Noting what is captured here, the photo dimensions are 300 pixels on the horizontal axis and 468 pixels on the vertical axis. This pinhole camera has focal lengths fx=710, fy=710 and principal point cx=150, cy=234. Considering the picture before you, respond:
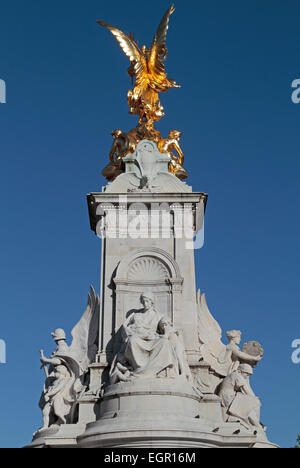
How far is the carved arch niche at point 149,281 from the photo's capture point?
1823cm

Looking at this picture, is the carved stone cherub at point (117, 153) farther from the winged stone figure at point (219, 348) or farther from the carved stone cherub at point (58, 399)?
the carved stone cherub at point (58, 399)

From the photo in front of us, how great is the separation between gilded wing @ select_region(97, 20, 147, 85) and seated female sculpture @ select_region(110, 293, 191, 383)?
8.14 meters

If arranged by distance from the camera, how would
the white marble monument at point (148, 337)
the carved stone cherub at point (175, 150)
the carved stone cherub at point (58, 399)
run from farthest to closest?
the carved stone cherub at point (175, 150)
the carved stone cherub at point (58, 399)
the white marble monument at point (148, 337)

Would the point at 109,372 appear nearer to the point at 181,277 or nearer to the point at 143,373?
the point at 143,373

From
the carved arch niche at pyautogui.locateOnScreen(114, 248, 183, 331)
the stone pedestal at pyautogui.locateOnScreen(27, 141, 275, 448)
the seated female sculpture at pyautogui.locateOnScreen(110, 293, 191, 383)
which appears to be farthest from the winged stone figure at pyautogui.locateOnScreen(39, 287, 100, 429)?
the seated female sculpture at pyautogui.locateOnScreen(110, 293, 191, 383)

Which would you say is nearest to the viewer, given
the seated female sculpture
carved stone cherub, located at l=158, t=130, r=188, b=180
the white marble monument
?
the white marble monument

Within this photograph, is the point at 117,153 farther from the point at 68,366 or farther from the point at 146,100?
the point at 68,366

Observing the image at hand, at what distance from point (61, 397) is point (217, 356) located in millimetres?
4172

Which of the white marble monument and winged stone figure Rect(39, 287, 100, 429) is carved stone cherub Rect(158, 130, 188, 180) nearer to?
the white marble monument

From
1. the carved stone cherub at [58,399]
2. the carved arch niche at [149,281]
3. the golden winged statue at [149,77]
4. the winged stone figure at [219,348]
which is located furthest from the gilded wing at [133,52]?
the carved stone cherub at [58,399]

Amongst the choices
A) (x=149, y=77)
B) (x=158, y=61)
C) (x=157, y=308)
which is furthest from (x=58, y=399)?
(x=158, y=61)

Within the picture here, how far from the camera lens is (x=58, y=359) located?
18.1 m

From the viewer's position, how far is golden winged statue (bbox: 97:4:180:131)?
21406 mm
